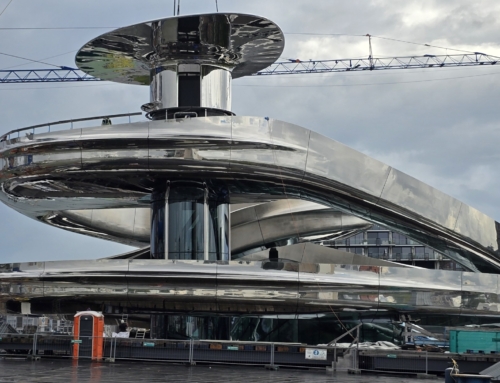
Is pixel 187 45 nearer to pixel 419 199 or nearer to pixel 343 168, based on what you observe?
pixel 343 168

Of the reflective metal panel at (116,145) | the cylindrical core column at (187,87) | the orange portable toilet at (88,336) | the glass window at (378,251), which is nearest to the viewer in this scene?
the orange portable toilet at (88,336)

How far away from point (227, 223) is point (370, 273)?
6273 mm

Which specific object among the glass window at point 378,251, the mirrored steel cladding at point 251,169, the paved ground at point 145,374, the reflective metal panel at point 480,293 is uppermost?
the glass window at point 378,251

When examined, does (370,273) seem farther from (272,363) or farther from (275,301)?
(272,363)

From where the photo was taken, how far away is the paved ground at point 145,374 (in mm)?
18561

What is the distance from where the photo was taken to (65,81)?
12925 centimetres

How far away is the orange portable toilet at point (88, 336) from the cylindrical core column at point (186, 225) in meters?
6.59

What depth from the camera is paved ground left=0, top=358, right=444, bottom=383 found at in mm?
18561

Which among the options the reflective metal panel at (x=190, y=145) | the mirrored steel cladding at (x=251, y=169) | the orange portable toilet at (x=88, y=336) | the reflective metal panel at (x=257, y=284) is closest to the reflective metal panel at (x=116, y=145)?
the mirrored steel cladding at (x=251, y=169)

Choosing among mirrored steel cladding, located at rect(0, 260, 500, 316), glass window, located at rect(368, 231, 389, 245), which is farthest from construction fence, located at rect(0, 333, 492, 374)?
glass window, located at rect(368, 231, 389, 245)

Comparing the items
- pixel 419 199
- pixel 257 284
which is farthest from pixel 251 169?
pixel 419 199

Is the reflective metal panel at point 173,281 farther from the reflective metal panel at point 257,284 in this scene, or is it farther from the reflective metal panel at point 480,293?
the reflective metal panel at point 480,293

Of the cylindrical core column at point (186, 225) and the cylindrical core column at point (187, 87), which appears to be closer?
the cylindrical core column at point (186, 225)

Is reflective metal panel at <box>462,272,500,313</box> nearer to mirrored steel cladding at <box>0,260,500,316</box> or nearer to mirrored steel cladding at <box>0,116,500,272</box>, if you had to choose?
mirrored steel cladding at <box>0,260,500,316</box>
